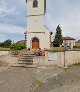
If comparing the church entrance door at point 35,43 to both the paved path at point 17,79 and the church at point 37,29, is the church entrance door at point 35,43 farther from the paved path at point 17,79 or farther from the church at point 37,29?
the paved path at point 17,79

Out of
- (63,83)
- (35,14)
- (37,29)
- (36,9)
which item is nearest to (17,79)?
(63,83)

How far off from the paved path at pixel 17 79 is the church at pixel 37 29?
1435 centimetres

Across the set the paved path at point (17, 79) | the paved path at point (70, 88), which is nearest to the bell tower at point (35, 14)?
the paved path at point (17, 79)

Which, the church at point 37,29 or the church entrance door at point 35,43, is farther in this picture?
the church entrance door at point 35,43

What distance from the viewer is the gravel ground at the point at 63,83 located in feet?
41.8

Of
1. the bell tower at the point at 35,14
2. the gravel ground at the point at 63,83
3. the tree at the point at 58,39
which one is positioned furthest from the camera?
the tree at the point at 58,39

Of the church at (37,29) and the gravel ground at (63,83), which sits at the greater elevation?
the church at (37,29)

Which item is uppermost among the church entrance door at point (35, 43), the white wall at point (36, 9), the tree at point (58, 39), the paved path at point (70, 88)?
the white wall at point (36, 9)

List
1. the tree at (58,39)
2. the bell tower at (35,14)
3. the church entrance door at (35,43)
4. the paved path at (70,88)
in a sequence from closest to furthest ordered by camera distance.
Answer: the paved path at (70,88) → the bell tower at (35,14) → the church entrance door at (35,43) → the tree at (58,39)

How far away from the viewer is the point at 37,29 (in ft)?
109

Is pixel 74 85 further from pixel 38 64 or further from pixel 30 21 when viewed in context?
pixel 30 21

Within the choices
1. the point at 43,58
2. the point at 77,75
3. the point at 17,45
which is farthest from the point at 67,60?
the point at 17,45

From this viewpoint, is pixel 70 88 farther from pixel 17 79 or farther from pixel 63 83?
pixel 17 79

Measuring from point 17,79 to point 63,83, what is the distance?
3589 mm
